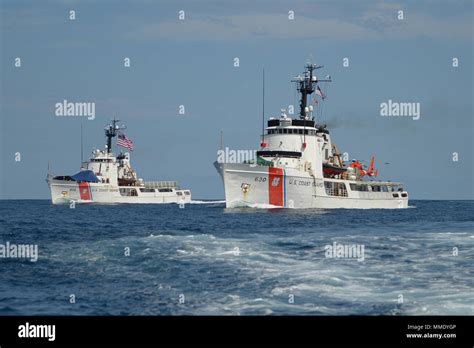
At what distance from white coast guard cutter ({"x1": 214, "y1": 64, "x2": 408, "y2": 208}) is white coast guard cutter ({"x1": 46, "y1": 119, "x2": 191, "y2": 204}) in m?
55.9

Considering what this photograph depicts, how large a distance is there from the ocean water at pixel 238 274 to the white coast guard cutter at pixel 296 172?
3023 cm

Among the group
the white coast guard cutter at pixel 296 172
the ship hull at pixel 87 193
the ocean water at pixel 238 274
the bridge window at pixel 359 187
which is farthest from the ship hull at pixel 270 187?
the ship hull at pixel 87 193

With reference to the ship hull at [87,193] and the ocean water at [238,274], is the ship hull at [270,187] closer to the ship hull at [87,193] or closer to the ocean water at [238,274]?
the ocean water at [238,274]

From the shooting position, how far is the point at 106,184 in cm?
14550

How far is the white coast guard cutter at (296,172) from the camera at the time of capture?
84562 mm

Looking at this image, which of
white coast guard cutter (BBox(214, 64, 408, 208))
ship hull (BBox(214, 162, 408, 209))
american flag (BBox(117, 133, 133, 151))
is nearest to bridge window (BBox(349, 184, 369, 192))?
white coast guard cutter (BBox(214, 64, 408, 208))

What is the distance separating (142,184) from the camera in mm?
158625

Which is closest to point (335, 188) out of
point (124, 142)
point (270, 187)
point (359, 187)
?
point (359, 187)

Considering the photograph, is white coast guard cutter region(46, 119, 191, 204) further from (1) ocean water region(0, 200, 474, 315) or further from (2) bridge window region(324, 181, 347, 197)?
(1) ocean water region(0, 200, 474, 315)

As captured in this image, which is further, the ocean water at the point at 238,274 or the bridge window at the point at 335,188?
the bridge window at the point at 335,188

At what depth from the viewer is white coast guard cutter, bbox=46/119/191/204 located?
142875 millimetres

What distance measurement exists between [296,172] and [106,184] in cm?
6687
